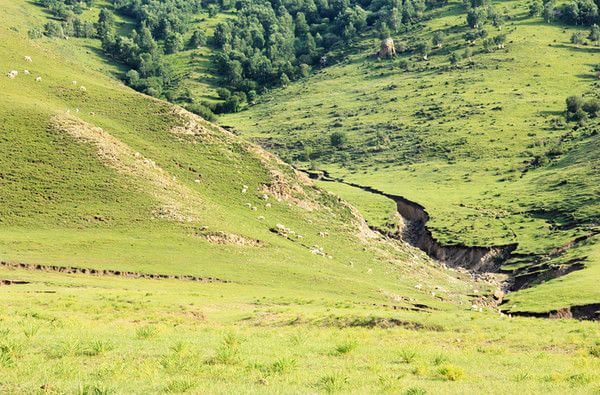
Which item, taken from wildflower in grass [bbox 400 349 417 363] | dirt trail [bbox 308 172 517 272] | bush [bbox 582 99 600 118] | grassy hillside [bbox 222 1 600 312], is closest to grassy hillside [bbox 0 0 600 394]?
wildflower in grass [bbox 400 349 417 363]

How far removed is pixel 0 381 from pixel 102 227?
51.7 m

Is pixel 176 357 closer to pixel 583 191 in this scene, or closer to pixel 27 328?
pixel 27 328

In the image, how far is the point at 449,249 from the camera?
98688mm

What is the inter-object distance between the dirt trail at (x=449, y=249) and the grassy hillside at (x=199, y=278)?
540 cm

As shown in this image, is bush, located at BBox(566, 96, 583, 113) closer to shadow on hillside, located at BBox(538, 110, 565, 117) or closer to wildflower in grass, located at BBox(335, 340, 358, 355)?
shadow on hillside, located at BBox(538, 110, 565, 117)

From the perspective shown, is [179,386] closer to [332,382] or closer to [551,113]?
[332,382]

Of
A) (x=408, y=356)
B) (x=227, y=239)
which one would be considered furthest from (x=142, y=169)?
(x=408, y=356)

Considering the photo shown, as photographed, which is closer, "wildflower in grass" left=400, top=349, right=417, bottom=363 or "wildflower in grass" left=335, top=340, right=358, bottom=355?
"wildflower in grass" left=400, top=349, right=417, bottom=363

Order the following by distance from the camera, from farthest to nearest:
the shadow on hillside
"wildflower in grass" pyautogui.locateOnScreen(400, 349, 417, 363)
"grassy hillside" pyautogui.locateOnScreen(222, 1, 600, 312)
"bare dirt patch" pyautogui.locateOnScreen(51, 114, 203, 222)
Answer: the shadow on hillside
"grassy hillside" pyautogui.locateOnScreen(222, 1, 600, 312)
"bare dirt patch" pyautogui.locateOnScreen(51, 114, 203, 222)
"wildflower in grass" pyautogui.locateOnScreen(400, 349, 417, 363)

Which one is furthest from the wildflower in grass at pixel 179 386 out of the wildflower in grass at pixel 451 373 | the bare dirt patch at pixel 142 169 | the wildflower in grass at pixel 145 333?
the bare dirt patch at pixel 142 169

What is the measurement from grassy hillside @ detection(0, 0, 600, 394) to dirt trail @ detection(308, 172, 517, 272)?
5403 millimetres

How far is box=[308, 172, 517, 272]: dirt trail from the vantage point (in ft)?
308

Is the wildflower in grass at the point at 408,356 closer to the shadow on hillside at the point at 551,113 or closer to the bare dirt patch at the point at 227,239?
the bare dirt patch at the point at 227,239

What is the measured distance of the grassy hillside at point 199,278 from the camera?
63.5ft
